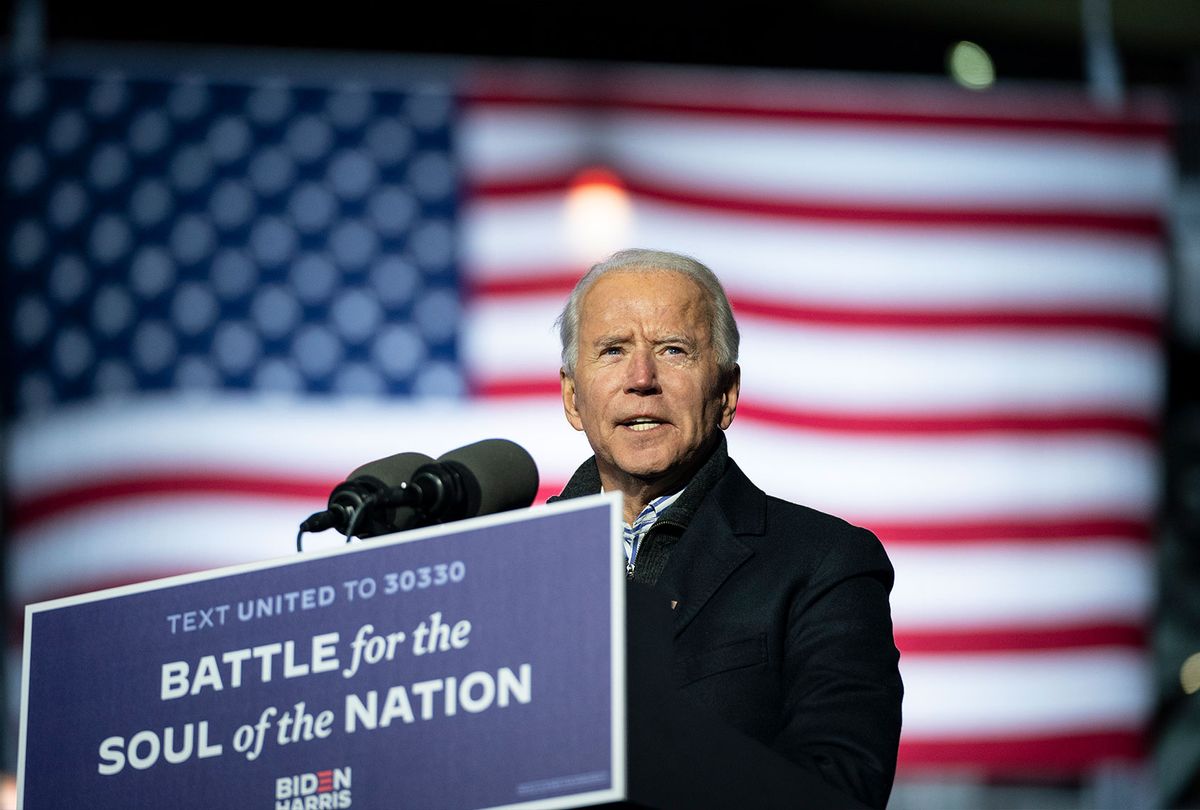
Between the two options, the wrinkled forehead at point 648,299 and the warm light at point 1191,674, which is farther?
the warm light at point 1191,674

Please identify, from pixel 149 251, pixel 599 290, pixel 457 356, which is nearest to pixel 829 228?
pixel 457 356

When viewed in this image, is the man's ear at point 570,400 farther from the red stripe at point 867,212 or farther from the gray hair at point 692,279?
the red stripe at point 867,212

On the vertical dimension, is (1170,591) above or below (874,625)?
above

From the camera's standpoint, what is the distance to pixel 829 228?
7.29 metres

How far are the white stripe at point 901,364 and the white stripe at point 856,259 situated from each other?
0.14 metres

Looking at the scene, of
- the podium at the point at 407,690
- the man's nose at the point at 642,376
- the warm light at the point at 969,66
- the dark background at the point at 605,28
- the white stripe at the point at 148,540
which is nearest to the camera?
the podium at the point at 407,690

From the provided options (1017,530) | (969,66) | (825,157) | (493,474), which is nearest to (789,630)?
(493,474)

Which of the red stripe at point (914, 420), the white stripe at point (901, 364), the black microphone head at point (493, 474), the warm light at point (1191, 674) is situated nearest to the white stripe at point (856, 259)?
the white stripe at point (901, 364)

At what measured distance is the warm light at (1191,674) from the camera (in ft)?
26.0

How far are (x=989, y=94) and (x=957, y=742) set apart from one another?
2737 millimetres

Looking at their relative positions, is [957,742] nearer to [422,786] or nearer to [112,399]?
[112,399]

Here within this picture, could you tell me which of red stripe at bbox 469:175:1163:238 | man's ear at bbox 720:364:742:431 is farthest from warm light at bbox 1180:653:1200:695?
man's ear at bbox 720:364:742:431

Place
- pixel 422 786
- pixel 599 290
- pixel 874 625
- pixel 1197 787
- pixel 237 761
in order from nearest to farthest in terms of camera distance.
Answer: pixel 422 786
pixel 237 761
pixel 874 625
pixel 599 290
pixel 1197 787

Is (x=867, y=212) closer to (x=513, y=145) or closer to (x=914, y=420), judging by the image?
(x=914, y=420)
